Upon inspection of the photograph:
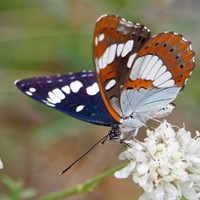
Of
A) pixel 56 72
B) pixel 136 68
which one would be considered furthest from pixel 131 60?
pixel 56 72

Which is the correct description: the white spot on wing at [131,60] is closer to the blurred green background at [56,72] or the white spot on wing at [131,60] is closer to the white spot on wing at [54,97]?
the white spot on wing at [54,97]

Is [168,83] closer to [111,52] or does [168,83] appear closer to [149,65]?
[149,65]

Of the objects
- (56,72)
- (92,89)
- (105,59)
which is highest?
(105,59)

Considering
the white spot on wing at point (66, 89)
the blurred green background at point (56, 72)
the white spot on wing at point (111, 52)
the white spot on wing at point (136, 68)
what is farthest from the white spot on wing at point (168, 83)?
the blurred green background at point (56, 72)

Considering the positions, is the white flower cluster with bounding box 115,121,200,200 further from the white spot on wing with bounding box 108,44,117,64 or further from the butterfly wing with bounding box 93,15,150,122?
the white spot on wing with bounding box 108,44,117,64

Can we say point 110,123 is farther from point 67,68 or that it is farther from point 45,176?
point 45,176

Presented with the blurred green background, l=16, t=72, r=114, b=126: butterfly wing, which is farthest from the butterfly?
the blurred green background
